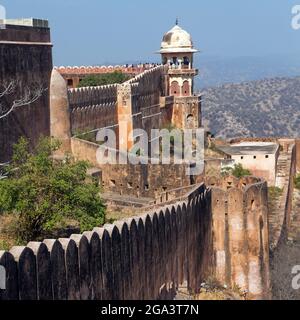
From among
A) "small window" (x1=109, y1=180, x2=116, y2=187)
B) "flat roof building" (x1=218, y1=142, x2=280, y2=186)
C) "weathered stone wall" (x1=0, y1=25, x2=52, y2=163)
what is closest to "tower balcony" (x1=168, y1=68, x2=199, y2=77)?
"flat roof building" (x1=218, y1=142, x2=280, y2=186)

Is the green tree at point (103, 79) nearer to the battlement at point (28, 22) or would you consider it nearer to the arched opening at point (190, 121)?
the arched opening at point (190, 121)

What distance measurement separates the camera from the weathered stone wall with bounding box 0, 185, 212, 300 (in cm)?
1116

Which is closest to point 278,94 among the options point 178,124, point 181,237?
point 178,124

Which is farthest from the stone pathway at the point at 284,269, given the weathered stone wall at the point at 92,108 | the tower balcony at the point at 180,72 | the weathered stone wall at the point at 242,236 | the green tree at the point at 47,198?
the tower balcony at the point at 180,72

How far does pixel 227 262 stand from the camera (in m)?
21.5

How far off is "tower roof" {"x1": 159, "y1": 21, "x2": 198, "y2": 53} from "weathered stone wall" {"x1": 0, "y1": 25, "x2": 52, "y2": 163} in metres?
20.7

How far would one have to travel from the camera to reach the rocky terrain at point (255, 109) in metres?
102

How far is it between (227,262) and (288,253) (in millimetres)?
5878

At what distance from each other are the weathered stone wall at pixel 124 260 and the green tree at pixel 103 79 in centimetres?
2264

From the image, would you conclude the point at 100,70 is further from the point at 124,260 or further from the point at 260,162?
the point at 124,260

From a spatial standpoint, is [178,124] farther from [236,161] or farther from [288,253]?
[288,253]

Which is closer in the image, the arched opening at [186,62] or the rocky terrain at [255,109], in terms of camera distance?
the arched opening at [186,62]

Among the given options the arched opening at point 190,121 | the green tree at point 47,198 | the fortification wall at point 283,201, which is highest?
the green tree at point 47,198
